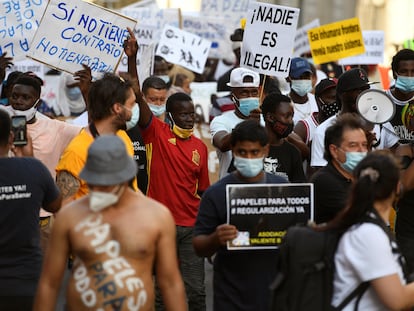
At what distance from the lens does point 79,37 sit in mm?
9750

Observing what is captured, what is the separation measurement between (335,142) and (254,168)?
0.52 metres

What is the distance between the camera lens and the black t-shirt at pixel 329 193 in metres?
6.48

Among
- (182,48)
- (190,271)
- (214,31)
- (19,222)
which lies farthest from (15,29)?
(214,31)

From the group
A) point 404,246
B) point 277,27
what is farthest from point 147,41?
point 404,246

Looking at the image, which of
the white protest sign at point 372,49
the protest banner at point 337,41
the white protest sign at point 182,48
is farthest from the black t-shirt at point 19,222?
the white protest sign at point 372,49

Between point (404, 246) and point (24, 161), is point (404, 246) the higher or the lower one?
the lower one

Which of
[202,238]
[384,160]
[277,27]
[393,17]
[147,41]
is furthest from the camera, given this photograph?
[393,17]

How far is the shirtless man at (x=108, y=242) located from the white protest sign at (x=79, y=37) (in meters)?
4.16

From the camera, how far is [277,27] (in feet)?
33.7

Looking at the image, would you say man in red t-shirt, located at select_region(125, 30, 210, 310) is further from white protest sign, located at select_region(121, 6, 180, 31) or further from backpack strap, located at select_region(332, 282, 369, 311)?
white protest sign, located at select_region(121, 6, 180, 31)

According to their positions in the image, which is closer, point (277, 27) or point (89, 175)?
point (89, 175)

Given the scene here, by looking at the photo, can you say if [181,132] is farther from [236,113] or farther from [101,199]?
[101,199]

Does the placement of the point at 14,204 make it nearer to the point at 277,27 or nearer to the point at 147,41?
the point at 277,27

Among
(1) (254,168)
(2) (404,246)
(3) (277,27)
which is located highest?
(3) (277,27)
